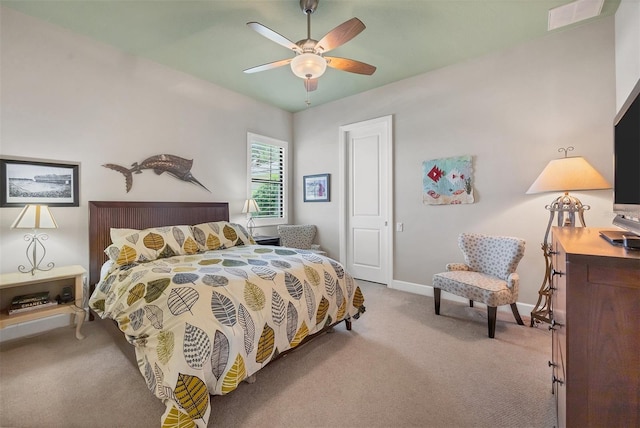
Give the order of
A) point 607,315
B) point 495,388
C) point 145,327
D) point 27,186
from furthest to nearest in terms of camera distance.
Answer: point 27,186 → point 495,388 → point 145,327 → point 607,315

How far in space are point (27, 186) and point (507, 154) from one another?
16.6 ft

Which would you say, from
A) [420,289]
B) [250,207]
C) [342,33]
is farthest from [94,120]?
[420,289]

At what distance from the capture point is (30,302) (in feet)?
7.91

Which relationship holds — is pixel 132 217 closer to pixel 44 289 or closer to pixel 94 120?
pixel 44 289

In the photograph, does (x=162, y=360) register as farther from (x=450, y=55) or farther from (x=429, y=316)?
(x=450, y=55)

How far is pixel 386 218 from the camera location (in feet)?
13.7

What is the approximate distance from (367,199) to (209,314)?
3278mm

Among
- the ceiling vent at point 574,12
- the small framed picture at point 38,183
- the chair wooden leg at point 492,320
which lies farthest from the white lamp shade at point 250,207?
the ceiling vent at point 574,12

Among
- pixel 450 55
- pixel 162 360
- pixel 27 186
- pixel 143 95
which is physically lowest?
pixel 162 360

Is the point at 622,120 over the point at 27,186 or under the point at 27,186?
over

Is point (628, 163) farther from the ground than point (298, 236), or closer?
farther from the ground

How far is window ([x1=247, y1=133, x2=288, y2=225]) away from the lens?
4645mm

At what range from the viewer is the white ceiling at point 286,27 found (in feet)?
8.00

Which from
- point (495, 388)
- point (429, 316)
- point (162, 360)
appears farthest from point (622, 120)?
point (162, 360)
